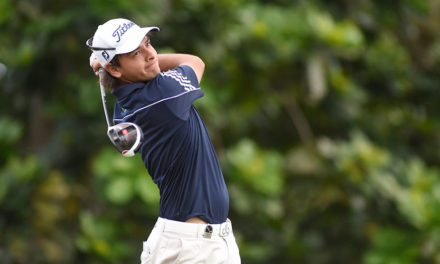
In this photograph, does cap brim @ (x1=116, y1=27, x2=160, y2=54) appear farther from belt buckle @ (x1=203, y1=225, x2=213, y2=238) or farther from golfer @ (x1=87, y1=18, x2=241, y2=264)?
belt buckle @ (x1=203, y1=225, x2=213, y2=238)

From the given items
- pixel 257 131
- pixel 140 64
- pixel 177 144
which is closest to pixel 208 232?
pixel 177 144

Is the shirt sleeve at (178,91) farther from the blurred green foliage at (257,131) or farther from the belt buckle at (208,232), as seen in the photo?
the blurred green foliage at (257,131)

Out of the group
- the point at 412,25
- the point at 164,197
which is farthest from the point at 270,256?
the point at 164,197

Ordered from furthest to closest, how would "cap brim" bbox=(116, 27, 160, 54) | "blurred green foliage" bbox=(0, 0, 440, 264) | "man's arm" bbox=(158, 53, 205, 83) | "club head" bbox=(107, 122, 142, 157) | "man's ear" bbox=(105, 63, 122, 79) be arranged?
"blurred green foliage" bbox=(0, 0, 440, 264)
"man's arm" bbox=(158, 53, 205, 83)
"man's ear" bbox=(105, 63, 122, 79)
"cap brim" bbox=(116, 27, 160, 54)
"club head" bbox=(107, 122, 142, 157)

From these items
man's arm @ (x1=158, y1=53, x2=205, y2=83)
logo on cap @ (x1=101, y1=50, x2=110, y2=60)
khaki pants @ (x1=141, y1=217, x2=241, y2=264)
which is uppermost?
man's arm @ (x1=158, y1=53, x2=205, y2=83)

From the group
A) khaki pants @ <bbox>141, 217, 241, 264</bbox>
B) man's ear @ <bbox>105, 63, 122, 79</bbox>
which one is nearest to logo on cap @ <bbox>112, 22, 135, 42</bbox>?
man's ear @ <bbox>105, 63, 122, 79</bbox>

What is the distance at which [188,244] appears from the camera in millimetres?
3342

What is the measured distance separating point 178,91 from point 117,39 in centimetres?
33

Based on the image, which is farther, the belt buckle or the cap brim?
the belt buckle

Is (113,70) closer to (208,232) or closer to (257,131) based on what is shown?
(208,232)

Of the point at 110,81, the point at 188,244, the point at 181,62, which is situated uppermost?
the point at 181,62

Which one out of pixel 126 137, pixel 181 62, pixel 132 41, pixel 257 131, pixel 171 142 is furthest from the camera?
pixel 257 131

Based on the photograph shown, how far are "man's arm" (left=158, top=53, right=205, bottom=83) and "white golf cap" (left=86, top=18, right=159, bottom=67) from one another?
32 cm

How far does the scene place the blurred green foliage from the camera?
20.9 ft
